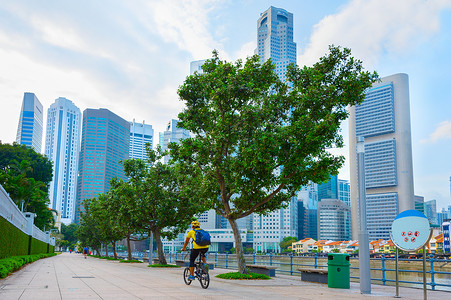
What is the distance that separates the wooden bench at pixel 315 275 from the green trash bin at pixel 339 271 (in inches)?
64.8

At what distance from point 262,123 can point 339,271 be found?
656cm

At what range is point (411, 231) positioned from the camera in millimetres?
9805

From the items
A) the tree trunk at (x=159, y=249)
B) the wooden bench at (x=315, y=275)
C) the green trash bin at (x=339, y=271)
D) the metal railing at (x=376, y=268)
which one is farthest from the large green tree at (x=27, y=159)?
the green trash bin at (x=339, y=271)

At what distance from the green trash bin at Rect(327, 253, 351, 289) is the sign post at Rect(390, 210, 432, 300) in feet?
11.4

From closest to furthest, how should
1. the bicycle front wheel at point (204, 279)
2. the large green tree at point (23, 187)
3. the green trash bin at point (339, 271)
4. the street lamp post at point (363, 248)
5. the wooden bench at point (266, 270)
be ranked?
the street lamp post at point (363, 248) < the bicycle front wheel at point (204, 279) < the green trash bin at point (339, 271) < the wooden bench at point (266, 270) < the large green tree at point (23, 187)

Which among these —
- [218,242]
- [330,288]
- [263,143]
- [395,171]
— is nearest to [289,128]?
[263,143]

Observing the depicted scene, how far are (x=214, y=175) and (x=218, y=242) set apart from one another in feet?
548

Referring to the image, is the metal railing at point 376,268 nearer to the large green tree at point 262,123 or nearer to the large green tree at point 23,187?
the large green tree at point 262,123

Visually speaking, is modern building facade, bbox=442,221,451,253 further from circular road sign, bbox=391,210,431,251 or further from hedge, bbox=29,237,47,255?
circular road sign, bbox=391,210,431,251

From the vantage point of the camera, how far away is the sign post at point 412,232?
947 cm

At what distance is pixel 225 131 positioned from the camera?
17.2m

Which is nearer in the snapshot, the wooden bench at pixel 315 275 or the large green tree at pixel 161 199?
the wooden bench at pixel 315 275

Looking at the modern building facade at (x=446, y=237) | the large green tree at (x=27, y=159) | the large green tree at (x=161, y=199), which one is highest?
the large green tree at (x=27, y=159)

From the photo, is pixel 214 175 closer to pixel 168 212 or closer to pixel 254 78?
pixel 254 78
